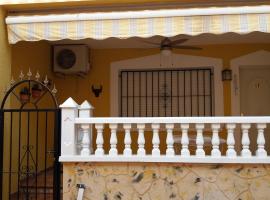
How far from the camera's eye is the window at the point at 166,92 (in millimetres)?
8148

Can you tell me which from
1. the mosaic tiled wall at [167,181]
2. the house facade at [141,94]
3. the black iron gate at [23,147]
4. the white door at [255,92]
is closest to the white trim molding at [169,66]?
the house facade at [141,94]

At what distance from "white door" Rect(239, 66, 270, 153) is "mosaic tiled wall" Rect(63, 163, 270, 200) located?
3.70 meters

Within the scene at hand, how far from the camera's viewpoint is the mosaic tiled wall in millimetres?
4496

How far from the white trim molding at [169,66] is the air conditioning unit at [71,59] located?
811mm

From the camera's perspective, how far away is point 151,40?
7324 mm

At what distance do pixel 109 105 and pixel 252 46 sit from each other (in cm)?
369

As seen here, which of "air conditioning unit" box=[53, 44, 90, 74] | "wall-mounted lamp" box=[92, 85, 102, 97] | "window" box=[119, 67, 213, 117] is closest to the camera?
"air conditioning unit" box=[53, 44, 90, 74]

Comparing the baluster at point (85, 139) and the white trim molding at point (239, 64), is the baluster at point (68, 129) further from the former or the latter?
the white trim molding at point (239, 64)

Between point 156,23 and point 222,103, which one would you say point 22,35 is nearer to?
point 156,23

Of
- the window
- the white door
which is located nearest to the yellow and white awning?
the window

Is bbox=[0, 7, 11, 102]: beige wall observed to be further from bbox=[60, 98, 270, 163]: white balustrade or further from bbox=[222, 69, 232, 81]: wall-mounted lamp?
bbox=[222, 69, 232, 81]: wall-mounted lamp

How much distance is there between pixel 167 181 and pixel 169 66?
4.07 metres

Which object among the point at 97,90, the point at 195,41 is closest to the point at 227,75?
the point at 195,41

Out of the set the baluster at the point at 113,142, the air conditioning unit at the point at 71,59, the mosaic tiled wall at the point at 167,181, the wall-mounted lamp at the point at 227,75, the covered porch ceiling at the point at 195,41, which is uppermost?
the covered porch ceiling at the point at 195,41
